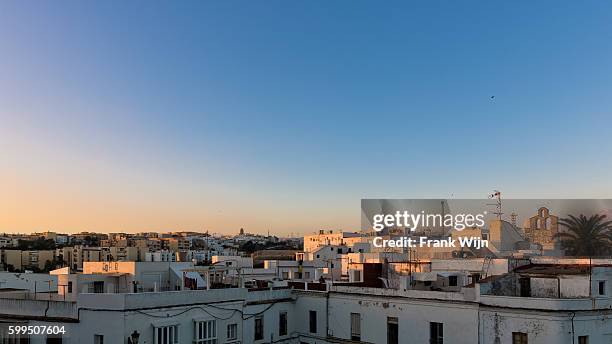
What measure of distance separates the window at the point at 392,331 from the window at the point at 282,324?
23.9ft

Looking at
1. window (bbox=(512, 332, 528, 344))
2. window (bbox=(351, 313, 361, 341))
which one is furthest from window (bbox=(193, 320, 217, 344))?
window (bbox=(512, 332, 528, 344))

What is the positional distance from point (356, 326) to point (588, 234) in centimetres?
3179

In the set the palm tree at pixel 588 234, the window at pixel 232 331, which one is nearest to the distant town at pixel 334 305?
the window at pixel 232 331

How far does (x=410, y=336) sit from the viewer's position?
102 ft

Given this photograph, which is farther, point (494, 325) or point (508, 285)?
point (508, 285)

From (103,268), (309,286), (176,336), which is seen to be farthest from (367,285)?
(103,268)

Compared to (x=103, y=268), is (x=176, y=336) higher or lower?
lower

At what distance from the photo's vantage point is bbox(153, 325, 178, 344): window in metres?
28.0

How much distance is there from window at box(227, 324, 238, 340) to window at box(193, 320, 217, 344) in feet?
3.94

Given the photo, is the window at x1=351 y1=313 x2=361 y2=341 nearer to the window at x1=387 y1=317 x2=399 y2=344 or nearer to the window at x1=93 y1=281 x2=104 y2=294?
the window at x1=387 y1=317 x2=399 y2=344

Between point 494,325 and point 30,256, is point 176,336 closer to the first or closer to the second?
point 494,325

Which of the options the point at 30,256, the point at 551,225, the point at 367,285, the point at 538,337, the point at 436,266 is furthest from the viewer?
the point at 30,256

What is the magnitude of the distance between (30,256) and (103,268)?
12399 cm

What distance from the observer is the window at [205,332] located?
98.8 ft
